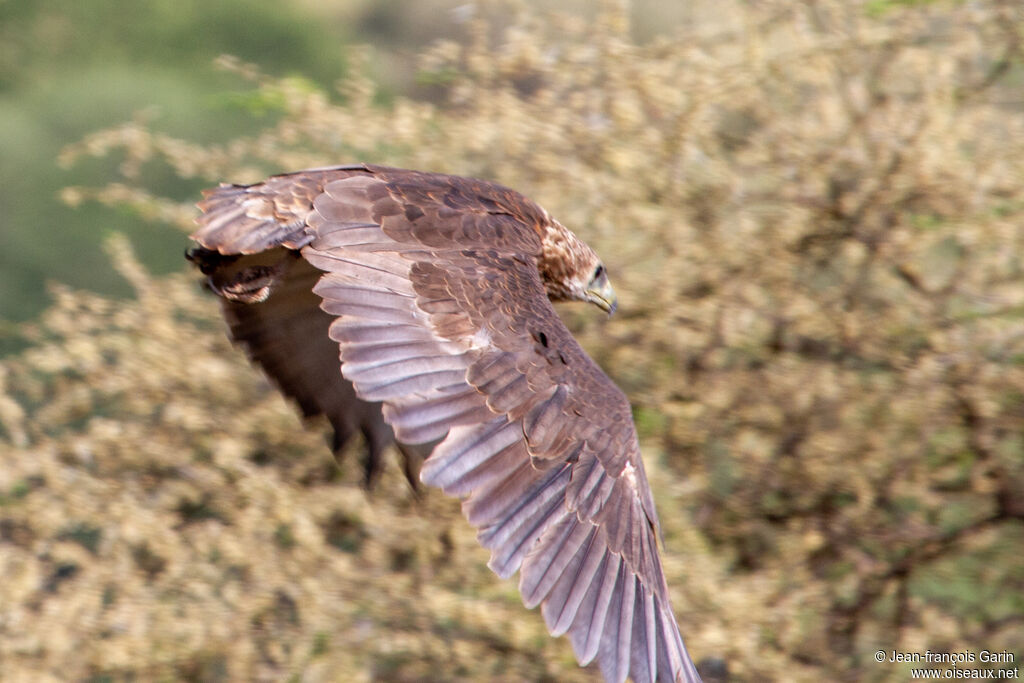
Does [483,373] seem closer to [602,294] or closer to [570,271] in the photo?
[570,271]

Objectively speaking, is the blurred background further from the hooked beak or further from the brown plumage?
the brown plumage

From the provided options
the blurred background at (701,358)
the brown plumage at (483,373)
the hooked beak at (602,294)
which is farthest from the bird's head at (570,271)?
the blurred background at (701,358)

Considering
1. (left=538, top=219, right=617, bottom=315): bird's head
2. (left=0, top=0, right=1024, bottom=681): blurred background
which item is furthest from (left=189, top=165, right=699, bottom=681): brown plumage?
(left=0, top=0, right=1024, bottom=681): blurred background

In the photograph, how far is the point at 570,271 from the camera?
14.5 feet

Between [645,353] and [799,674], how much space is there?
159cm

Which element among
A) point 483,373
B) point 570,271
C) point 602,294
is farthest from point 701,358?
point 483,373

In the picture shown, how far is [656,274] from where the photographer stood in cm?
579

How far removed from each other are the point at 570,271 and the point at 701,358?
68.6 inches

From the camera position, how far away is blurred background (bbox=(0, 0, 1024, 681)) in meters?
5.34

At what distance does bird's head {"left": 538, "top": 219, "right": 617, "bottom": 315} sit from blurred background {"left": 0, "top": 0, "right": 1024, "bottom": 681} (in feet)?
3.76

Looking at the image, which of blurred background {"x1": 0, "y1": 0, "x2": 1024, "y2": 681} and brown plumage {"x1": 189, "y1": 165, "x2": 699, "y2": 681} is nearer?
brown plumage {"x1": 189, "y1": 165, "x2": 699, "y2": 681}

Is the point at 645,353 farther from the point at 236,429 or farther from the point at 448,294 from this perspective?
the point at 448,294

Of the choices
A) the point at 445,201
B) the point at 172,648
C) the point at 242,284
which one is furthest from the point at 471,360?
the point at 172,648

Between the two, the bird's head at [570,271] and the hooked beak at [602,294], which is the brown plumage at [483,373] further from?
the hooked beak at [602,294]
